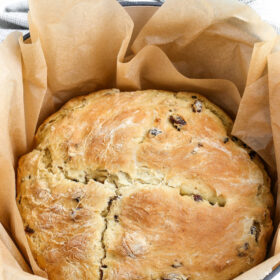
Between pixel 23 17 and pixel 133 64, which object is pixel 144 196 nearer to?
pixel 133 64

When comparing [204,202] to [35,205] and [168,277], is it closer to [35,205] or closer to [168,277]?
[168,277]

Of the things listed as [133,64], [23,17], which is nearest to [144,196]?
[133,64]

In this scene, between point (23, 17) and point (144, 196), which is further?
point (23, 17)

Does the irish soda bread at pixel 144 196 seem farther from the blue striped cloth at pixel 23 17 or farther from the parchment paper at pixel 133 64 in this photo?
the blue striped cloth at pixel 23 17

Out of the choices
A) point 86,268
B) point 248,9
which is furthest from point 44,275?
point 248,9

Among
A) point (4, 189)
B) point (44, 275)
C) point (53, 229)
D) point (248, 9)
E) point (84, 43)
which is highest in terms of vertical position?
point (248, 9)

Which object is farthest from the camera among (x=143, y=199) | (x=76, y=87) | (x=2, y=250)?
(x=76, y=87)

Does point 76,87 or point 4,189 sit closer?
point 4,189
